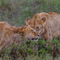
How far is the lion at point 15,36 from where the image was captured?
224 inches

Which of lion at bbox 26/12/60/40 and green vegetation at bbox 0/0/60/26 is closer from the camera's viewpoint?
lion at bbox 26/12/60/40

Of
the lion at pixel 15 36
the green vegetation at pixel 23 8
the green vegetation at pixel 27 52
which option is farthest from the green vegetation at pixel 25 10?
the lion at pixel 15 36

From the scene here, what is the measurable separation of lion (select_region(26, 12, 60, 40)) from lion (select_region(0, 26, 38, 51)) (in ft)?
2.78

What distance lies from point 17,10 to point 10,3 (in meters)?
0.37

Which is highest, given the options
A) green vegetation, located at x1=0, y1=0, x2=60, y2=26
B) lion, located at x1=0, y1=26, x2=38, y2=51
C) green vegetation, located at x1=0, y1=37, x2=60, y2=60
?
green vegetation, located at x1=0, y1=0, x2=60, y2=26

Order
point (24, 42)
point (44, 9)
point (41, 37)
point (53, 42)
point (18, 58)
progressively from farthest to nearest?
point (44, 9), point (41, 37), point (53, 42), point (24, 42), point (18, 58)

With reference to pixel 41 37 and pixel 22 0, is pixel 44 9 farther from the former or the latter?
pixel 41 37

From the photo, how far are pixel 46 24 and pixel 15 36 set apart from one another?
5.09ft

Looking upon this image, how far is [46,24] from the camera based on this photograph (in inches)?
276

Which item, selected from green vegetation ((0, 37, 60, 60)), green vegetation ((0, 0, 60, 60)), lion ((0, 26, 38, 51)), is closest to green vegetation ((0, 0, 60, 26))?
green vegetation ((0, 0, 60, 60))

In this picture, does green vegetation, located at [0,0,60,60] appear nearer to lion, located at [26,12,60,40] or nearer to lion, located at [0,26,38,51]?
lion, located at [26,12,60,40]

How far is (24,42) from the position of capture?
5.56 m

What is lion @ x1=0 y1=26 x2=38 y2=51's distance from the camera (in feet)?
18.6

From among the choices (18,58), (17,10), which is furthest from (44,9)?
(18,58)
